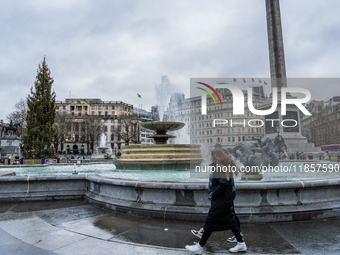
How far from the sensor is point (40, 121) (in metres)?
29.6

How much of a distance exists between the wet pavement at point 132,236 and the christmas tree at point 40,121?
25733mm

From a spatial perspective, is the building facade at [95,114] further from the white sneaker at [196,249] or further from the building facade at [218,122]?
the white sneaker at [196,249]

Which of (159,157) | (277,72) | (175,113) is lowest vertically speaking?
(159,157)

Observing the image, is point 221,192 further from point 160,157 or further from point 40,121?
point 40,121

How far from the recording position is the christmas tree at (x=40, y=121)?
94.6 feet

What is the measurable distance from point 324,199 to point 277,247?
2263mm

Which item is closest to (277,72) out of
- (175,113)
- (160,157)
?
(175,113)

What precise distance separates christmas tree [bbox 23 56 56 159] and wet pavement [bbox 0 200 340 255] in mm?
25733

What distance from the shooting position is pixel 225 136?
77938 mm

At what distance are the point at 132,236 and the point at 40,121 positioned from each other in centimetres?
2925

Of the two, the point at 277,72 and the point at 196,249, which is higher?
the point at 277,72

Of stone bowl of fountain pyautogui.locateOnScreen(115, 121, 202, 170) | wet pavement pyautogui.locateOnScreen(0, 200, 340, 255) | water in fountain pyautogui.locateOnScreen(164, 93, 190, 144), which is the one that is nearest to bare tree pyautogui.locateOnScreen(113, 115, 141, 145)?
water in fountain pyautogui.locateOnScreen(164, 93, 190, 144)

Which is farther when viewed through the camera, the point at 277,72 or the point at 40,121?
the point at 277,72

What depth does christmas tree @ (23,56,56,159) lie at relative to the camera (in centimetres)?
2883
